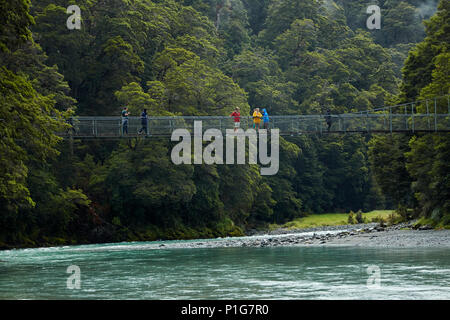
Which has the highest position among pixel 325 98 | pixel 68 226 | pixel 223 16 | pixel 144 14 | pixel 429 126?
pixel 223 16

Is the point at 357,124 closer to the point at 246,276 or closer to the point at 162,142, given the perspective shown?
the point at 162,142

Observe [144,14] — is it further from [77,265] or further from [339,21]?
[339,21]

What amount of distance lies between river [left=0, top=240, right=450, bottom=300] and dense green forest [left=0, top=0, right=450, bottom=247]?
5.03 m

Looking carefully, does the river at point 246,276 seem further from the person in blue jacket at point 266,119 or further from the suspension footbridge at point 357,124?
the person in blue jacket at point 266,119

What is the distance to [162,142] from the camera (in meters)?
54.2

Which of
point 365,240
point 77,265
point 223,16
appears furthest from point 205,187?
point 223,16

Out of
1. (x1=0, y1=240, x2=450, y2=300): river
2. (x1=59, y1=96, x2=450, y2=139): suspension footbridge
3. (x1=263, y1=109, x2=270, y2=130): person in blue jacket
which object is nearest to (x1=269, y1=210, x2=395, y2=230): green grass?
(x1=59, y1=96, x2=450, y2=139): suspension footbridge

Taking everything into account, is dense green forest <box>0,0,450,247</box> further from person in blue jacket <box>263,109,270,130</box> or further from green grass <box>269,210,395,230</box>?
person in blue jacket <box>263,109,270,130</box>

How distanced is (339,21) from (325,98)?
23844 millimetres

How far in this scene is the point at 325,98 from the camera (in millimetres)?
83562

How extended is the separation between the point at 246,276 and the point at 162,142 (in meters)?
33.0

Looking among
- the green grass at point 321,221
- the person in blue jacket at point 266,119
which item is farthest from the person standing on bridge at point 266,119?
the green grass at point 321,221

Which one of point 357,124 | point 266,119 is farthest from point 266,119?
point 357,124

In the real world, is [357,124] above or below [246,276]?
above
